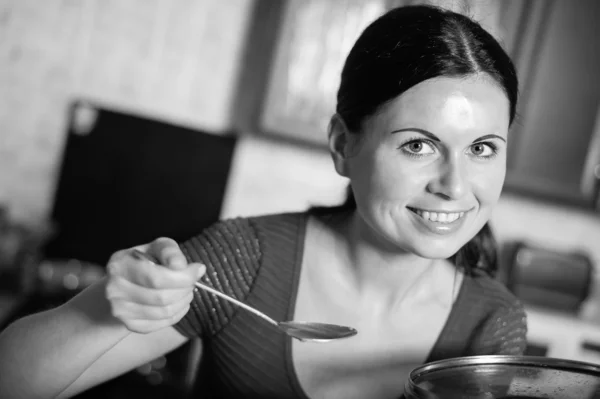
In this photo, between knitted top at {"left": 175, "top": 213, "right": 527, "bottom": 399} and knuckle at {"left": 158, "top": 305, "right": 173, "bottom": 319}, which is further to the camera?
knitted top at {"left": 175, "top": 213, "right": 527, "bottom": 399}

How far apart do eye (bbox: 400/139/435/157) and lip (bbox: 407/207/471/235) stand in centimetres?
8

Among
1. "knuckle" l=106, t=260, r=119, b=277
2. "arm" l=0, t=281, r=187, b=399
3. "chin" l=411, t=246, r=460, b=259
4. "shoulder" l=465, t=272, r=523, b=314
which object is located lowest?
"arm" l=0, t=281, r=187, b=399

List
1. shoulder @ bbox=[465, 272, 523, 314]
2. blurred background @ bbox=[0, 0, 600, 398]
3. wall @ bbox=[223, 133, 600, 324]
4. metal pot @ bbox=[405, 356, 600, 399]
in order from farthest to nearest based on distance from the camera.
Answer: wall @ bbox=[223, 133, 600, 324]
blurred background @ bbox=[0, 0, 600, 398]
shoulder @ bbox=[465, 272, 523, 314]
metal pot @ bbox=[405, 356, 600, 399]

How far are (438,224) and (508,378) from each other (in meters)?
0.26

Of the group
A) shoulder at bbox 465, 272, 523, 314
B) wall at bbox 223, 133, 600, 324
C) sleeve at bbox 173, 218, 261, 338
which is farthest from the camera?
wall at bbox 223, 133, 600, 324

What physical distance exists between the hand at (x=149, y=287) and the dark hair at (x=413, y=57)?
0.39 metres

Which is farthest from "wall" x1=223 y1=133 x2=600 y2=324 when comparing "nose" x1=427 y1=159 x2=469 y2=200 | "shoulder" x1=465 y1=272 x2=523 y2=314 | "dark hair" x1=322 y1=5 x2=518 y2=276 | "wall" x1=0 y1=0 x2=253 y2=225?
"nose" x1=427 y1=159 x2=469 y2=200

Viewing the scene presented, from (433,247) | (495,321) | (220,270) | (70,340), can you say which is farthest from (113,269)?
(495,321)

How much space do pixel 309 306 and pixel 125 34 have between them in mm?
1885

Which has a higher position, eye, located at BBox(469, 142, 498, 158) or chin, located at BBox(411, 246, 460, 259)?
eye, located at BBox(469, 142, 498, 158)

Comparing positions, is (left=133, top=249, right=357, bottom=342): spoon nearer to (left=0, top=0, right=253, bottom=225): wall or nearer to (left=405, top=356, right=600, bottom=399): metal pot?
(left=405, top=356, right=600, bottom=399): metal pot

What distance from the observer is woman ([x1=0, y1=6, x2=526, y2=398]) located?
2.81ft

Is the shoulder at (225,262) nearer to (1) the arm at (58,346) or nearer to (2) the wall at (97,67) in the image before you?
(1) the arm at (58,346)

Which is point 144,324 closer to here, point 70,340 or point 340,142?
point 70,340
